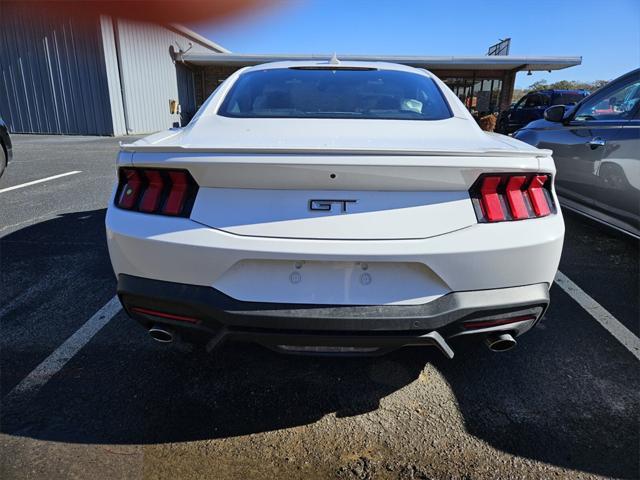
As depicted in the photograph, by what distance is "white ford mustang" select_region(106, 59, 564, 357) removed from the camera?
5.65 feet

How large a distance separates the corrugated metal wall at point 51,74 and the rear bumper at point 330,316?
54.5 feet

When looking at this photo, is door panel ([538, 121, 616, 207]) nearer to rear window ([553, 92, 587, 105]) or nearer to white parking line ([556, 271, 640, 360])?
white parking line ([556, 271, 640, 360])

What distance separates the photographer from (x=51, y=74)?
1625cm

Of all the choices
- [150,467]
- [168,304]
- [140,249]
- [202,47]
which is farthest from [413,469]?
[202,47]

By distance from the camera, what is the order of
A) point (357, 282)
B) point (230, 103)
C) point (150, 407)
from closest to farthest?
point (357, 282)
point (150, 407)
point (230, 103)

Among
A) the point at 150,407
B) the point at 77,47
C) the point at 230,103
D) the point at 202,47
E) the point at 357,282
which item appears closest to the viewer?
the point at 357,282

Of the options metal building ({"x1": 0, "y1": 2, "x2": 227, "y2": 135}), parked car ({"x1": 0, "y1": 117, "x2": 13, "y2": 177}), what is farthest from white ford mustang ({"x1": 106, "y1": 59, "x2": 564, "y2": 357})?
metal building ({"x1": 0, "y1": 2, "x2": 227, "y2": 135})

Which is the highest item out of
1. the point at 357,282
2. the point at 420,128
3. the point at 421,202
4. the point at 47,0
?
the point at 47,0

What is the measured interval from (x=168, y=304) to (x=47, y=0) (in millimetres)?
18765

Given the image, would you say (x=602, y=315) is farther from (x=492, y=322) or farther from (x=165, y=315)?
(x=165, y=315)

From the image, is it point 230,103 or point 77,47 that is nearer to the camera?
point 230,103

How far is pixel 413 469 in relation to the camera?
1.82 m

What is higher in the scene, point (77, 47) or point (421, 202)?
point (77, 47)

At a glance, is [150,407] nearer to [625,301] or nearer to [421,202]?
[421,202]
